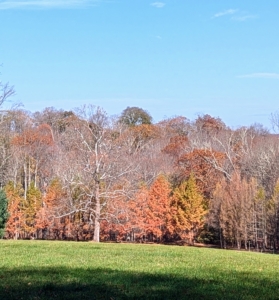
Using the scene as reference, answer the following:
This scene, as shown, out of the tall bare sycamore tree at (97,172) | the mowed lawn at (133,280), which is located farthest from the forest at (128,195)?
the mowed lawn at (133,280)

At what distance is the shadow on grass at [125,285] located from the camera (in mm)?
8281

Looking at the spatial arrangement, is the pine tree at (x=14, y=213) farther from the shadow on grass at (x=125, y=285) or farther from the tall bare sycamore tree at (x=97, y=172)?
the shadow on grass at (x=125, y=285)

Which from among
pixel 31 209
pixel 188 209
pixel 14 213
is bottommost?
pixel 188 209

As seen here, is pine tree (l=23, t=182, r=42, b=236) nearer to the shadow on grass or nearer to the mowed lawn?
the mowed lawn

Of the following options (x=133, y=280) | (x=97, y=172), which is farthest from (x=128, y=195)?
(x=133, y=280)

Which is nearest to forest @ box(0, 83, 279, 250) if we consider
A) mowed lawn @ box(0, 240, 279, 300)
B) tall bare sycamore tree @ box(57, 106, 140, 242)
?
tall bare sycamore tree @ box(57, 106, 140, 242)

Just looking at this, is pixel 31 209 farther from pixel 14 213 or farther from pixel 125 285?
pixel 125 285

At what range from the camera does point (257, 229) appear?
5022cm

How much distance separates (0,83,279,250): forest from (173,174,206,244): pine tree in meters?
0.10

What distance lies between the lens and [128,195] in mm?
46219

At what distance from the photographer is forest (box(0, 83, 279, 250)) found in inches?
1780

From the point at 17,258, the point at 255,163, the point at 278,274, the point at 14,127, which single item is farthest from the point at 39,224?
the point at 278,274

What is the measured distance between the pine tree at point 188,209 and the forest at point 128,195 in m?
0.10

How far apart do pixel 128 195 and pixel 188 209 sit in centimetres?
858
